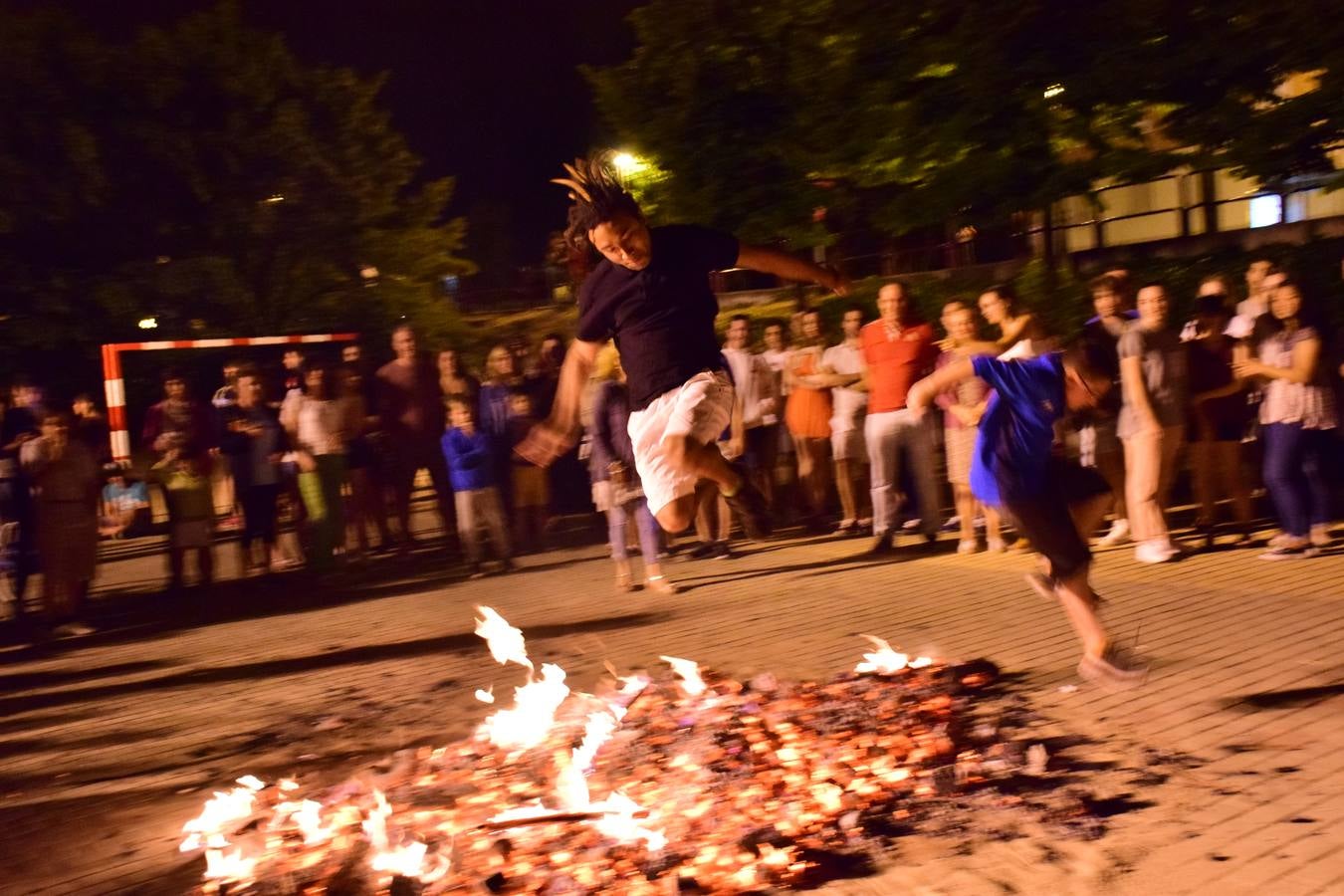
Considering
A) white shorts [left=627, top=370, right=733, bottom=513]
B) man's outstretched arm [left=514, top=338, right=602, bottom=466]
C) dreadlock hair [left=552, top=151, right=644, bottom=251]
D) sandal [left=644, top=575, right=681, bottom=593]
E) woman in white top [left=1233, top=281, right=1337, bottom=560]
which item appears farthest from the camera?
sandal [left=644, top=575, right=681, bottom=593]

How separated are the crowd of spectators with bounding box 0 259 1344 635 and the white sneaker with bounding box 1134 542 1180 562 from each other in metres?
0.02

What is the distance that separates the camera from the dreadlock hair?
514cm

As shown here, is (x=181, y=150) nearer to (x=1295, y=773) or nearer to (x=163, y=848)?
(x=163, y=848)

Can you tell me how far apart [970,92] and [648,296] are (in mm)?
9438

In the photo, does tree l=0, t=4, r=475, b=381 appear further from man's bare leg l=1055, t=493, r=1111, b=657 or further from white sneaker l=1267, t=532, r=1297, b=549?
man's bare leg l=1055, t=493, r=1111, b=657

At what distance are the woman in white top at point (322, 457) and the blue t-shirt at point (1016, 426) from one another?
22.0 ft

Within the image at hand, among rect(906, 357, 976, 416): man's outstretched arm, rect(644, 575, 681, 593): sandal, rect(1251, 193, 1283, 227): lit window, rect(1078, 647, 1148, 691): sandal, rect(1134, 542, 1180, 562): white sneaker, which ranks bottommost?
rect(1078, 647, 1148, 691): sandal

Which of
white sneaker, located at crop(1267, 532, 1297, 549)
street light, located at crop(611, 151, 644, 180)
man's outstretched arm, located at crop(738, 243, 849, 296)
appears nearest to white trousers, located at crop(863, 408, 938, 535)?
white sneaker, located at crop(1267, 532, 1297, 549)

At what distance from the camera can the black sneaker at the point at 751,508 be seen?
636 centimetres

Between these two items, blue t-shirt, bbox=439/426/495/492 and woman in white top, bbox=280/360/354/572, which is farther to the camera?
woman in white top, bbox=280/360/354/572

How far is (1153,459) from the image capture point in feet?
27.8

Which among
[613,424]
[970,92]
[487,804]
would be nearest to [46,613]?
[613,424]

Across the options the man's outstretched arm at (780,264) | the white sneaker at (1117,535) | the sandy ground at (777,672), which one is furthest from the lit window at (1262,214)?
the man's outstretched arm at (780,264)

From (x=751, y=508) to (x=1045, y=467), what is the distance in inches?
60.9
